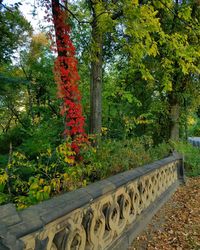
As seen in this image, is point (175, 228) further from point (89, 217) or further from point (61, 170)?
point (89, 217)

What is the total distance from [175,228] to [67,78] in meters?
3.71

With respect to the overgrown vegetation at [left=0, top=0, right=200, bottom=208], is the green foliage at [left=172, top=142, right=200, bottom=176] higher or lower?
lower

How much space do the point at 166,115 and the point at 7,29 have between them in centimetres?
765

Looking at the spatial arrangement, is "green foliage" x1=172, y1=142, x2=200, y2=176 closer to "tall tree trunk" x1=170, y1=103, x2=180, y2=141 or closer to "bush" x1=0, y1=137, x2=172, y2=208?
"tall tree trunk" x1=170, y1=103, x2=180, y2=141

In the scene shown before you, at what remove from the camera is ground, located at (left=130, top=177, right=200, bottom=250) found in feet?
12.0

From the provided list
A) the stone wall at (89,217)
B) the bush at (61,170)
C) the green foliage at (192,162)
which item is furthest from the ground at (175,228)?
the green foliage at (192,162)

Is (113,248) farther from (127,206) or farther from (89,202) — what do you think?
(89,202)

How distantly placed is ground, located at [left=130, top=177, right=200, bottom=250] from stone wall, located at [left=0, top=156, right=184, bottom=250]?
0.15 m

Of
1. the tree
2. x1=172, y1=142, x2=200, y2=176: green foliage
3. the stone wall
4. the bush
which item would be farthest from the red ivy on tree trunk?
x1=172, y1=142, x2=200, y2=176: green foliage

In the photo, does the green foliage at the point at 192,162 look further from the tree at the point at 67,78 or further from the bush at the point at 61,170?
the tree at the point at 67,78

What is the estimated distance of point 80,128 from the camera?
6012 mm

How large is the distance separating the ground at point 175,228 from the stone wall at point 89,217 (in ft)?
0.49

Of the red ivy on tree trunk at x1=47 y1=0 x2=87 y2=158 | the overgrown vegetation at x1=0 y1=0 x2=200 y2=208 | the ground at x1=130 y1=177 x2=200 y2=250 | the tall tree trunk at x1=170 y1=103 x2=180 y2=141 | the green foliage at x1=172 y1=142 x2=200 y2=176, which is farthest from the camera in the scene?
the tall tree trunk at x1=170 y1=103 x2=180 y2=141

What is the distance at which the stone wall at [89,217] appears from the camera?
5.47 feet
